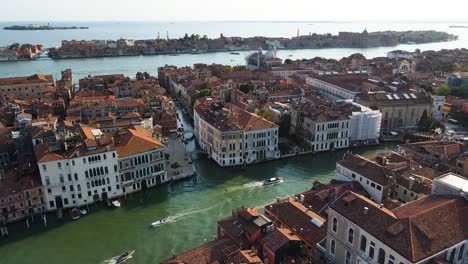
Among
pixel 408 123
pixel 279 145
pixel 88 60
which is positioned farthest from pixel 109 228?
pixel 88 60

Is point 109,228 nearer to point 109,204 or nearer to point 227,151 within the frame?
point 109,204

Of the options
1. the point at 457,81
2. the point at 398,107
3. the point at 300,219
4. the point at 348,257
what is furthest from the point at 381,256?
the point at 457,81

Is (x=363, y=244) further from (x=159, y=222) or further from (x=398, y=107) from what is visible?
(x=398, y=107)

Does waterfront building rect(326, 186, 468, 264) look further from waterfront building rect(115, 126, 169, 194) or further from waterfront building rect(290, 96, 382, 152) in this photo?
waterfront building rect(290, 96, 382, 152)

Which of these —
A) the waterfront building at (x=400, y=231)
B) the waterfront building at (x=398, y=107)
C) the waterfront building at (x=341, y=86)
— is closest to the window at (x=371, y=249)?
the waterfront building at (x=400, y=231)

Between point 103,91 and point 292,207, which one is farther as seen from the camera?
point 103,91

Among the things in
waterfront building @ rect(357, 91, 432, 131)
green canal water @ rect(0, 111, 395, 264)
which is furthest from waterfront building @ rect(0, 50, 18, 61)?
waterfront building @ rect(357, 91, 432, 131)

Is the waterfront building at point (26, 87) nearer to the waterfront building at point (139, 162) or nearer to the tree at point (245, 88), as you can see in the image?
the tree at point (245, 88)
